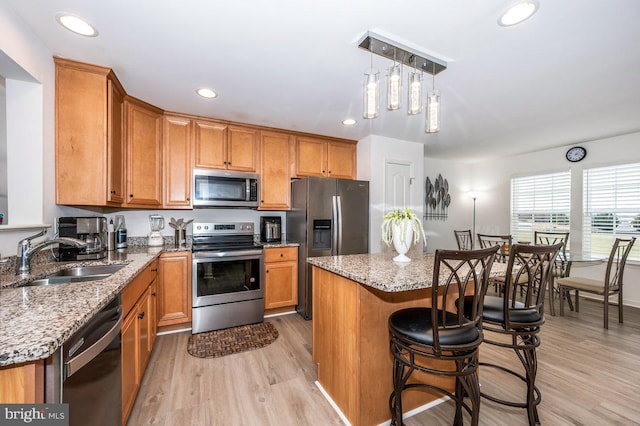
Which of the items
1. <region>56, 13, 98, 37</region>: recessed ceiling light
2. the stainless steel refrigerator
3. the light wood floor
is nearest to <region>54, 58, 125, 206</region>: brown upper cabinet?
<region>56, 13, 98, 37</region>: recessed ceiling light

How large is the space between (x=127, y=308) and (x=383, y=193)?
10.2 ft

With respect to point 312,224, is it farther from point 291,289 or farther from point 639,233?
point 639,233

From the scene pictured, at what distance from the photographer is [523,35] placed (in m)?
1.68

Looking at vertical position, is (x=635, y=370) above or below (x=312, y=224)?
below

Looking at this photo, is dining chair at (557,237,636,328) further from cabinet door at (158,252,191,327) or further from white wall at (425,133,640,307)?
cabinet door at (158,252,191,327)

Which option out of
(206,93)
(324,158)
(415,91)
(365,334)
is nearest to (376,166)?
(324,158)

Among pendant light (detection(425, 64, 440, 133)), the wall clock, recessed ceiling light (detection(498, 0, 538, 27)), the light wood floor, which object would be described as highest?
recessed ceiling light (detection(498, 0, 538, 27))

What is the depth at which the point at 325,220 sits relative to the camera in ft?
11.1

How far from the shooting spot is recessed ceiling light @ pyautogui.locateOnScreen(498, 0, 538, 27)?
4.68 feet

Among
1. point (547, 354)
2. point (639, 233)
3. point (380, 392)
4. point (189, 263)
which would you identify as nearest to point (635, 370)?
point (547, 354)

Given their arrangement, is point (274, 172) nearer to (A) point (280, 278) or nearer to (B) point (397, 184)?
(A) point (280, 278)

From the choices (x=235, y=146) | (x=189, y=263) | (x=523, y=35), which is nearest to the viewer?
(x=523, y=35)

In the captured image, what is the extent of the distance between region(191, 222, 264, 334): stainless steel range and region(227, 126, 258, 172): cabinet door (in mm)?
748

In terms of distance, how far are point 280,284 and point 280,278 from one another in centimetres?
7
